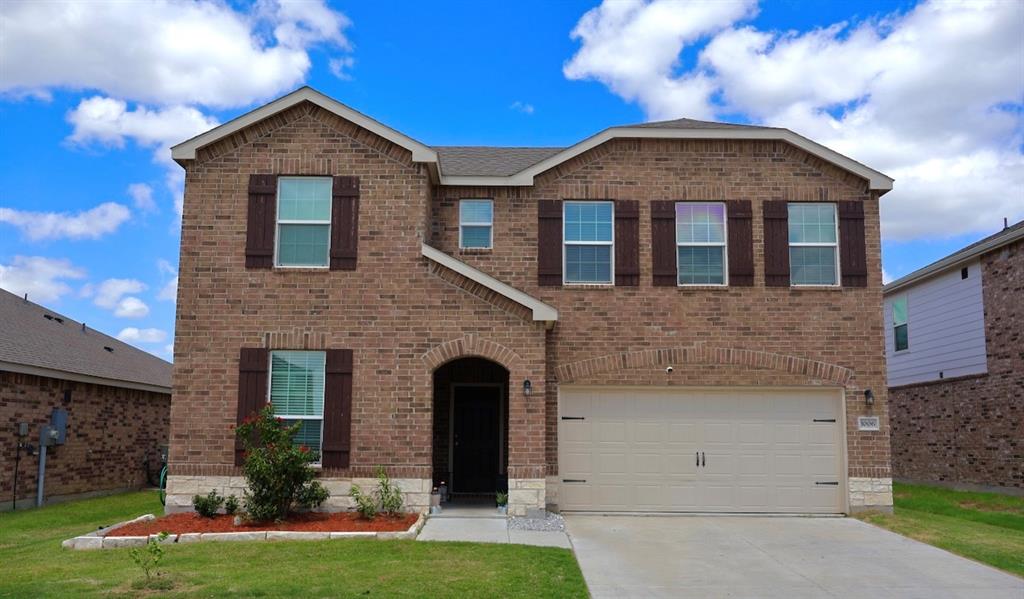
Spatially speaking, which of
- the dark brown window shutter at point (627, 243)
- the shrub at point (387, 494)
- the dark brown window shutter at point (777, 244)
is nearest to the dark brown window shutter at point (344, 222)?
the shrub at point (387, 494)

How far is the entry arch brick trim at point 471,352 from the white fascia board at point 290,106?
10.2ft

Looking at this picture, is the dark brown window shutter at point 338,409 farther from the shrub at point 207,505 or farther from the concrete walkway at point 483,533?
the concrete walkway at point 483,533

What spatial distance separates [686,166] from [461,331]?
530 cm

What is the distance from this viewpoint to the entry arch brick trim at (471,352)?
1380 centimetres

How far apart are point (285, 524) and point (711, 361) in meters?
7.64

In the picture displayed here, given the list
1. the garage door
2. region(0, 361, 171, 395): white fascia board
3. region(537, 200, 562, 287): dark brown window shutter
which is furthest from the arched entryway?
region(0, 361, 171, 395): white fascia board

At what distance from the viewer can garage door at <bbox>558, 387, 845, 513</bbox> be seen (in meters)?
14.8

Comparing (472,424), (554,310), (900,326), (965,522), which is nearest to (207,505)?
(472,424)

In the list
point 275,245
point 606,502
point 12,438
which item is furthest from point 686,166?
point 12,438

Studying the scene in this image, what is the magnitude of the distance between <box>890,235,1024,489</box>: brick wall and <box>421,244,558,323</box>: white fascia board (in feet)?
37.1

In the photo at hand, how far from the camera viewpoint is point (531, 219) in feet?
50.5

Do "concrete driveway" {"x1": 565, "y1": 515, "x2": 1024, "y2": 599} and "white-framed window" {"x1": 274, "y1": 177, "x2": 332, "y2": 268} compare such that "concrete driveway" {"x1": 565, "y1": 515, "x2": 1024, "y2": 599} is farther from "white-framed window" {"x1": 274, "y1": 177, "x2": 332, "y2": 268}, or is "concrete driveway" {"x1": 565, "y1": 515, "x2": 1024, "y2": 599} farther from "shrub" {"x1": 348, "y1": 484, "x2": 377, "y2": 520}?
"white-framed window" {"x1": 274, "y1": 177, "x2": 332, "y2": 268}

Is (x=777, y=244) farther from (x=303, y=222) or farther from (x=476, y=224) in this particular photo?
(x=303, y=222)

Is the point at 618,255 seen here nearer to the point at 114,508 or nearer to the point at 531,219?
the point at 531,219
